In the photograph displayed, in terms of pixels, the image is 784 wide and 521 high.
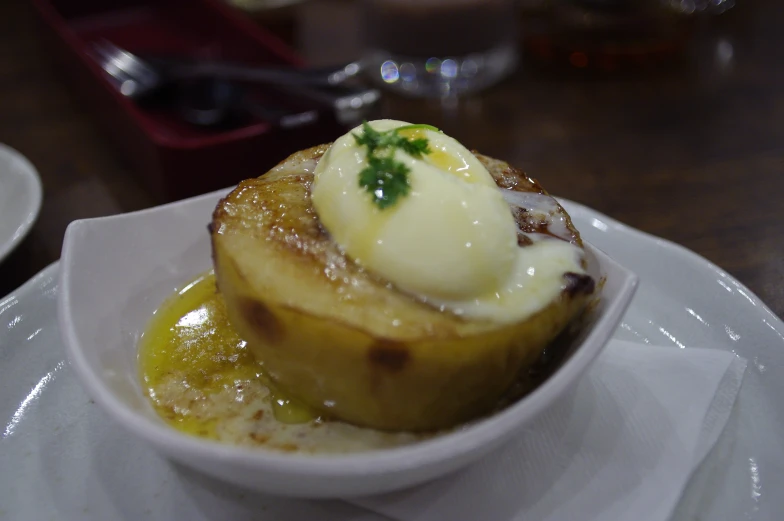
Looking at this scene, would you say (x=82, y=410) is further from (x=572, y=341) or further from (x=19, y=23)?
(x=19, y=23)

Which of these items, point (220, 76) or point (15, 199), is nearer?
point (15, 199)

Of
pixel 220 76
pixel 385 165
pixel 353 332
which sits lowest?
pixel 220 76

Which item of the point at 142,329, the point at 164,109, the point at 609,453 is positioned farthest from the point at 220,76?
the point at 609,453

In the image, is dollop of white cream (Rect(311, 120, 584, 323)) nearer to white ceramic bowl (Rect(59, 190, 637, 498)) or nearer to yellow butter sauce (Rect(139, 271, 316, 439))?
white ceramic bowl (Rect(59, 190, 637, 498))

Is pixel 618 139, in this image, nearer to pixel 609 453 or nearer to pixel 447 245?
pixel 609 453

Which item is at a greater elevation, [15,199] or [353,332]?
[353,332]

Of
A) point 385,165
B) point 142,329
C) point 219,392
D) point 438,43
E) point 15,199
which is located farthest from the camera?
point 438,43

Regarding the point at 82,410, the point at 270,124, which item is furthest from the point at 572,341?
the point at 270,124
